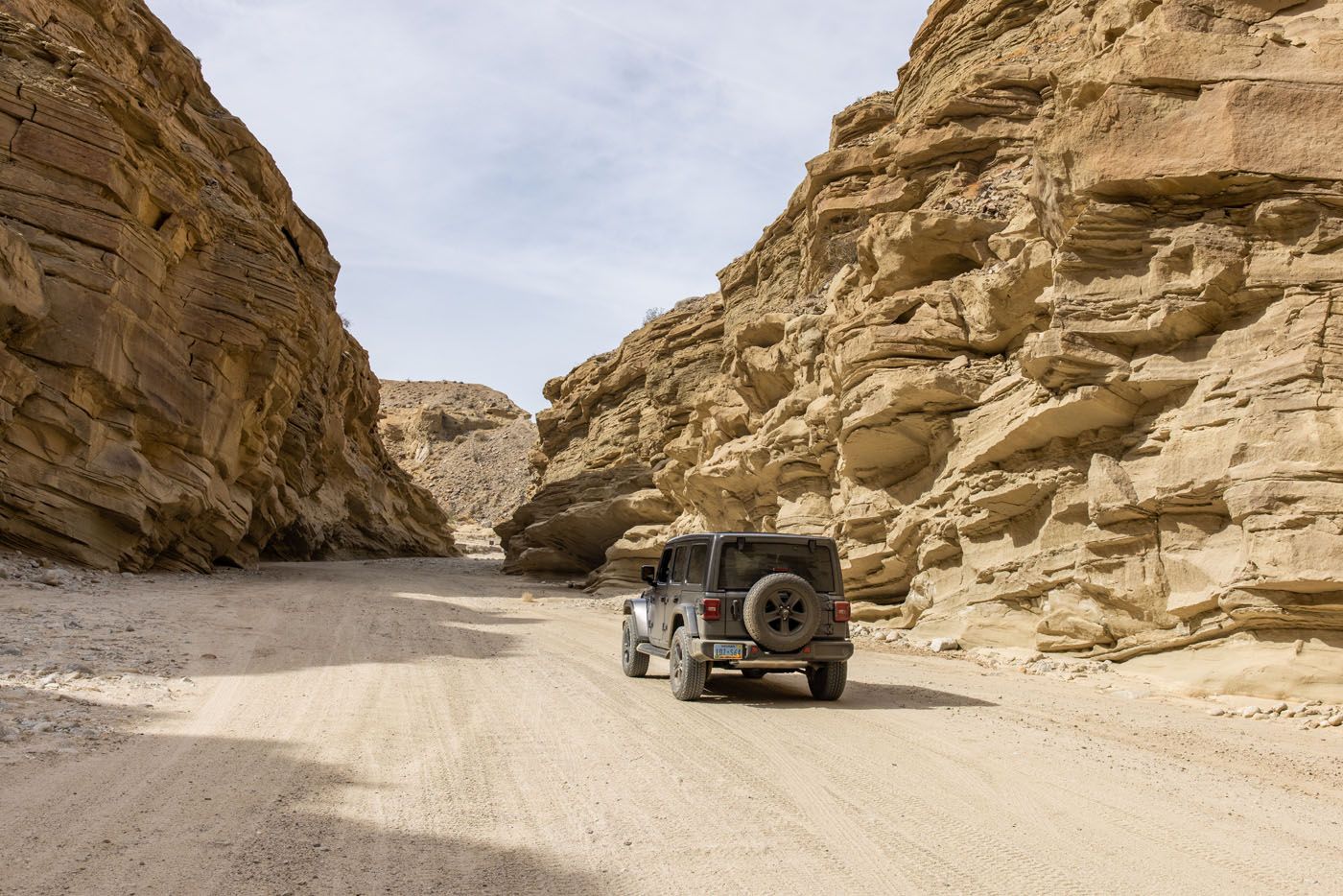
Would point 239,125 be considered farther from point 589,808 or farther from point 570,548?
point 589,808

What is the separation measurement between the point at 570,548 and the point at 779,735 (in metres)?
32.9

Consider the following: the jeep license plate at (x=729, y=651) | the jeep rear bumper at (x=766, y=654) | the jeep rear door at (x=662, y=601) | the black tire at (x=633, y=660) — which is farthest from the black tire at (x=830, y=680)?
the black tire at (x=633, y=660)

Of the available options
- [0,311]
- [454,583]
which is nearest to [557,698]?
[0,311]

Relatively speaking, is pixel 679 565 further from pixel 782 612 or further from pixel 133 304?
pixel 133 304

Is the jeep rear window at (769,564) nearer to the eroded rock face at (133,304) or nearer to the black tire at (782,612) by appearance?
the black tire at (782,612)

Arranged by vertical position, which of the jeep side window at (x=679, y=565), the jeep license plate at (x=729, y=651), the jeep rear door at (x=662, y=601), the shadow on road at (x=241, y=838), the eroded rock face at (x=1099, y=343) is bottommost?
the shadow on road at (x=241, y=838)

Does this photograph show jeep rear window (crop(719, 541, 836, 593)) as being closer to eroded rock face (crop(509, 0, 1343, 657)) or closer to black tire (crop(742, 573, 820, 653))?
black tire (crop(742, 573, 820, 653))

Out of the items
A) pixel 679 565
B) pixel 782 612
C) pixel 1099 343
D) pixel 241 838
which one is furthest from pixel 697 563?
pixel 1099 343

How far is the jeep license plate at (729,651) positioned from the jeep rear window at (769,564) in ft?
2.27

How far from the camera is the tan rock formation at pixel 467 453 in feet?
283

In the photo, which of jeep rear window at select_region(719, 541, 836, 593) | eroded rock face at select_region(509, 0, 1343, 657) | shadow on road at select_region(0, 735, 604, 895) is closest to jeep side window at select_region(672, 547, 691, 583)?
jeep rear window at select_region(719, 541, 836, 593)

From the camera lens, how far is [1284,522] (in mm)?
10844

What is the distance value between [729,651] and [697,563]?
4.31 ft

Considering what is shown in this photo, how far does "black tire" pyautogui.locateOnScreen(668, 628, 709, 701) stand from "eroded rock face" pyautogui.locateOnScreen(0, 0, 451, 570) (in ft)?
58.9
